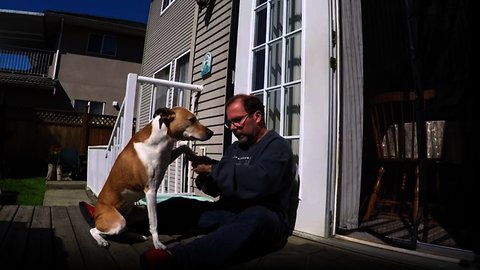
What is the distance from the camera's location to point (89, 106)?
1498 cm

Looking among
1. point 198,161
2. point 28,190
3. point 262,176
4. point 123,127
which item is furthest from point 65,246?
point 28,190

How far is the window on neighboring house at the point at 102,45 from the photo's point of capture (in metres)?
15.2

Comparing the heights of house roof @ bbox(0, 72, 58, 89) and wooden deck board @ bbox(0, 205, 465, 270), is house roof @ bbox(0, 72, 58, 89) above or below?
above

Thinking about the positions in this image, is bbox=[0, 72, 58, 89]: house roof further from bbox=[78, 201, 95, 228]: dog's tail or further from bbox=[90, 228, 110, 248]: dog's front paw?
bbox=[90, 228, 110, 248]: dog's front paw

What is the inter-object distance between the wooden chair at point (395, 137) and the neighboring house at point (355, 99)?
0.23 feet

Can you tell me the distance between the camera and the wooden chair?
2.80 meters

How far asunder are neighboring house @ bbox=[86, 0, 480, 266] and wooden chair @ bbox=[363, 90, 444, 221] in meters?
0.07

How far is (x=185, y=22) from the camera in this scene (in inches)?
286

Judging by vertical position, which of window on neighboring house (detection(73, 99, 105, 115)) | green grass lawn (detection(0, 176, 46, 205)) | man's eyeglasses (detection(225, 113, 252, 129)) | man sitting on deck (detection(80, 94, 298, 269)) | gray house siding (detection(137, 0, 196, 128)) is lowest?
green grass lawn (detection(0, 176, 46, 205))

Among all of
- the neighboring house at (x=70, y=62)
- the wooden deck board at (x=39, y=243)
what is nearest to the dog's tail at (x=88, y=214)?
the wooden deck board at (x=39, y=243)

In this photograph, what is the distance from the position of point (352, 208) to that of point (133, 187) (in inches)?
63.5

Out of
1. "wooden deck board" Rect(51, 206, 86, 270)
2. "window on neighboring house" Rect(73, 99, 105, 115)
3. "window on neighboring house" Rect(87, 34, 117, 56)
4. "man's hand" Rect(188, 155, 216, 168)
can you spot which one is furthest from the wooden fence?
"man's hand" Rect(188, 155, 216, 168)

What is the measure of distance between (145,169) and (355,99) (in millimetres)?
1663

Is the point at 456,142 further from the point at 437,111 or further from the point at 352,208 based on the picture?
the point at 352,208
